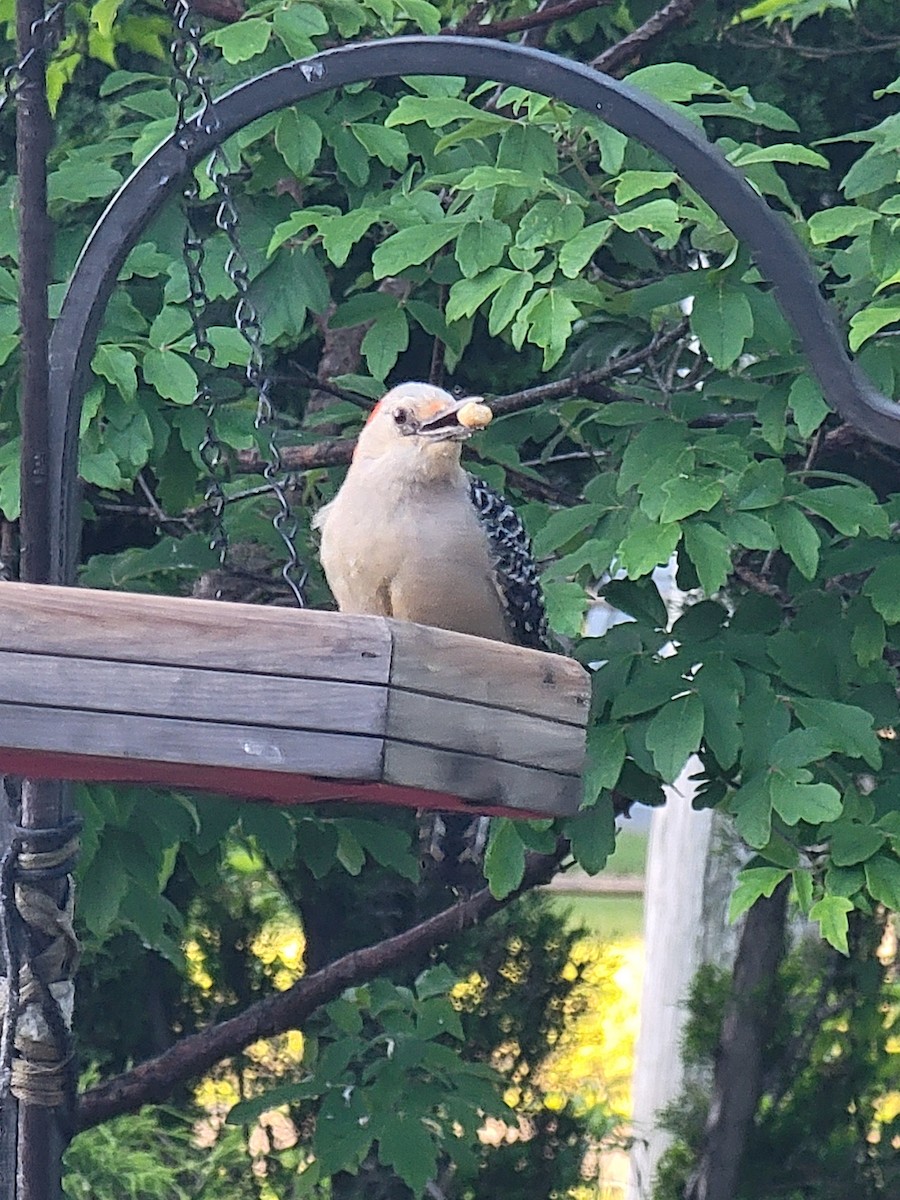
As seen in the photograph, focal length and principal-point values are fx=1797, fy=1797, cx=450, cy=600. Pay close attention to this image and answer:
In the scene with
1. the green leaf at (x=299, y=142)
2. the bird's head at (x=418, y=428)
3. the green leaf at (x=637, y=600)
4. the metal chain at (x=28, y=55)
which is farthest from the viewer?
the green leaf at (x=637, y=600)

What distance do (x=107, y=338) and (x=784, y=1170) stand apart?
3.30m

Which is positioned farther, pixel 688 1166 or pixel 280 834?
pixel 688 1166

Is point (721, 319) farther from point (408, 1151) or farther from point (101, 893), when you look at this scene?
point (408, 1151)

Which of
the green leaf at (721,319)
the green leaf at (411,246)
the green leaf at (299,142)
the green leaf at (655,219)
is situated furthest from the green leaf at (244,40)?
the green leaf at (721,319)

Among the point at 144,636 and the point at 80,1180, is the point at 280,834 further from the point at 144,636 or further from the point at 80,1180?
the point at 144,636

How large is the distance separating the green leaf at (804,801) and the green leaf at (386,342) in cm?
114

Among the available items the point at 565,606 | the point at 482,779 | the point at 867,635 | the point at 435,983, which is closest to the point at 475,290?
the point at 565,606

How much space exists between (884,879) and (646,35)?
2123 mm

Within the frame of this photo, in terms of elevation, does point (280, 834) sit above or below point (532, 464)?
below

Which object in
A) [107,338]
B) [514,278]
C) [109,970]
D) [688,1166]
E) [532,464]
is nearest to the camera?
[514,278]

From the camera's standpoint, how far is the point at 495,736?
6.74 feet

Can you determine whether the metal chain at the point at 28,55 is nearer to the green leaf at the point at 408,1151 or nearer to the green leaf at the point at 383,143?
the green leaf at the point at 383,143

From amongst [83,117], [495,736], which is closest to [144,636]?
[495,736]

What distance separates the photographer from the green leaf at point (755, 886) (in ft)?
10.2
